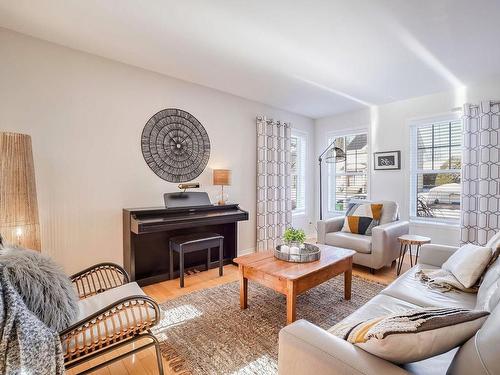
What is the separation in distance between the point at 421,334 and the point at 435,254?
75.3 inches

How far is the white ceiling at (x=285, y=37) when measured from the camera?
6.40ft

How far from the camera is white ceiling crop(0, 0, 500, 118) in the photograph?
6.40ft

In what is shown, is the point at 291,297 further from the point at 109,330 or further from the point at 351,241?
the point at 351,241

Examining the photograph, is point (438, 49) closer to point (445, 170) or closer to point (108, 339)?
point (445, 170)

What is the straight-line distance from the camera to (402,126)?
4.17m

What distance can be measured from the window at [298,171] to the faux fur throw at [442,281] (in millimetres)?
3131

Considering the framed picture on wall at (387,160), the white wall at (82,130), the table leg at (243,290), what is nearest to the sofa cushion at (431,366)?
the table leg at (243,290)

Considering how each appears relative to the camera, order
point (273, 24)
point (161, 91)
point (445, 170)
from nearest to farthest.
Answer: point (273, 24) < point (161, 91) < point (445, 170)

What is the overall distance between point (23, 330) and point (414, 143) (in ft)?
16.1

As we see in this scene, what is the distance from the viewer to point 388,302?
1.64m

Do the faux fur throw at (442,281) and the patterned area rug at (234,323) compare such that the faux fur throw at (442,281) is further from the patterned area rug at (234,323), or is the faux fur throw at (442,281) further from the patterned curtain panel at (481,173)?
the patterned curtain panel at (481,173)

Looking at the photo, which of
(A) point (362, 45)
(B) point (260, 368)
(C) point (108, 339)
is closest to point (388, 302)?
(B) point (260, 368)

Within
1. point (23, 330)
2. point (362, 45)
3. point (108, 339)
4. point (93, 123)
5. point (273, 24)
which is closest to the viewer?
point (23, 330)

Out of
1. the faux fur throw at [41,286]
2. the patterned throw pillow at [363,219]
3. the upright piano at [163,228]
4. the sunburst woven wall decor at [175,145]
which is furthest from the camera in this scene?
the patterned throw pillow at [363,219]
